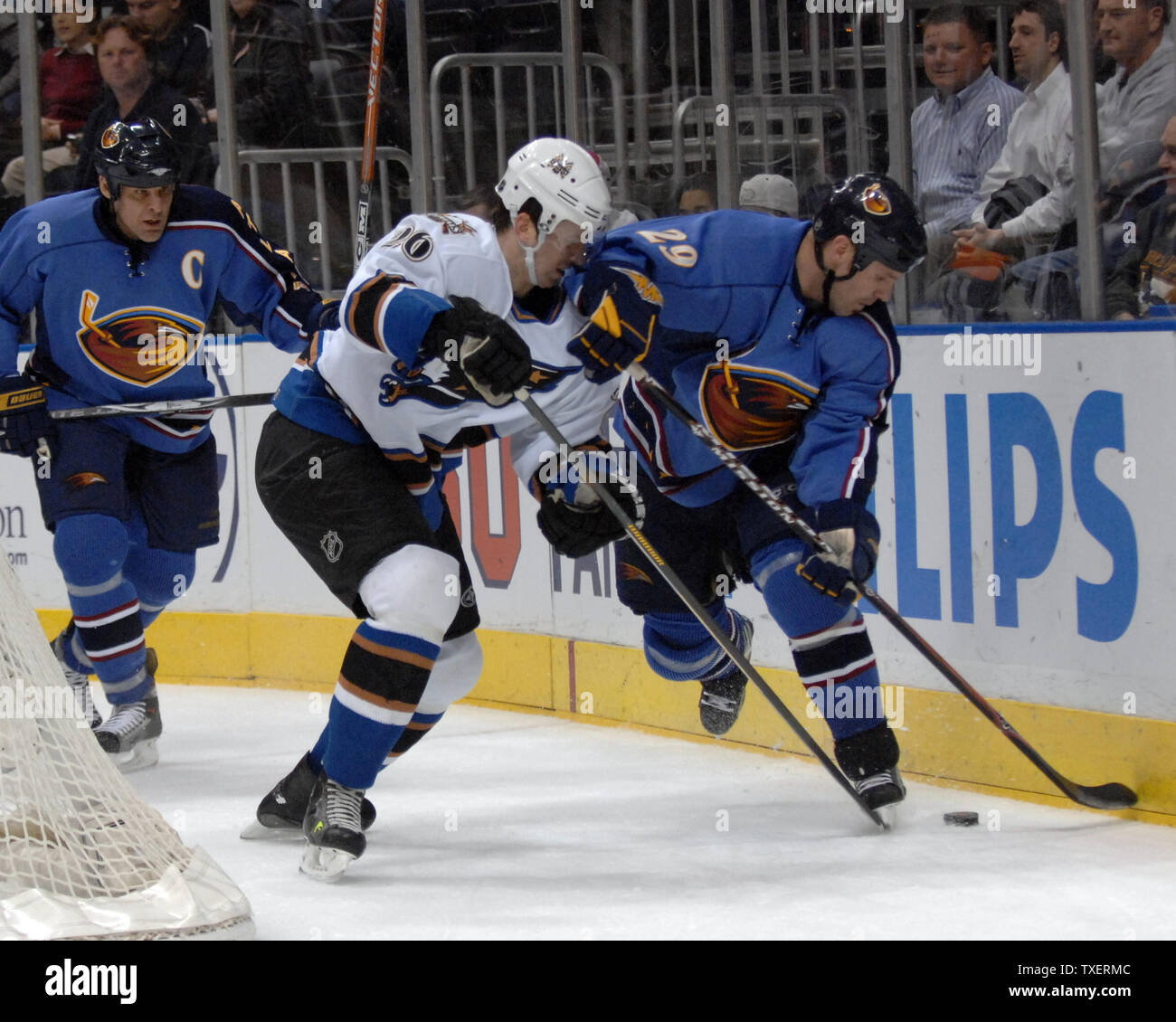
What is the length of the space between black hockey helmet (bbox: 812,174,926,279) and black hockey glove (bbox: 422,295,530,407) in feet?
2.20

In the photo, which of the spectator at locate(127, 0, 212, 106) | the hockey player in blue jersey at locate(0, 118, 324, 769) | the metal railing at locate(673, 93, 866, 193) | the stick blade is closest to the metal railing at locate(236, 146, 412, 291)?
the spectator at locate(127, 0, 212, 106)

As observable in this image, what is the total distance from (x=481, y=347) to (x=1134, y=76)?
1.55m

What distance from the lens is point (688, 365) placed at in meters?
3.30

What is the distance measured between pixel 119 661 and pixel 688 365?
165 cm

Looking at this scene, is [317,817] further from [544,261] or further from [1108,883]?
[1108,883]

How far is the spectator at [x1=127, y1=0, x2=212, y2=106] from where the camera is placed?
5.38 metres

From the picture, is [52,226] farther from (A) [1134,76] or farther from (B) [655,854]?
(A) [1134,76]

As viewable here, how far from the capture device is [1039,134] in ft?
11.7

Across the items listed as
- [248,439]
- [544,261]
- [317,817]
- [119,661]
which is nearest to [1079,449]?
[544,261]

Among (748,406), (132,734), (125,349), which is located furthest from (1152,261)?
(132,734)

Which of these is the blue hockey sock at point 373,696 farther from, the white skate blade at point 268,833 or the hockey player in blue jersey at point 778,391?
the hockey player in blue jersey at point 778,391

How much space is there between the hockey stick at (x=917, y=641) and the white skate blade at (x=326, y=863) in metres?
0.98

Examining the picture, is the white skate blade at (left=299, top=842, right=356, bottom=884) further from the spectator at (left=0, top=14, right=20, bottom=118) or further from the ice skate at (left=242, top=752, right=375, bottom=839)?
the spectator at (left=0, top=14, right=20, bottom=118)

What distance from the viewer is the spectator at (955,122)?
3.67m
